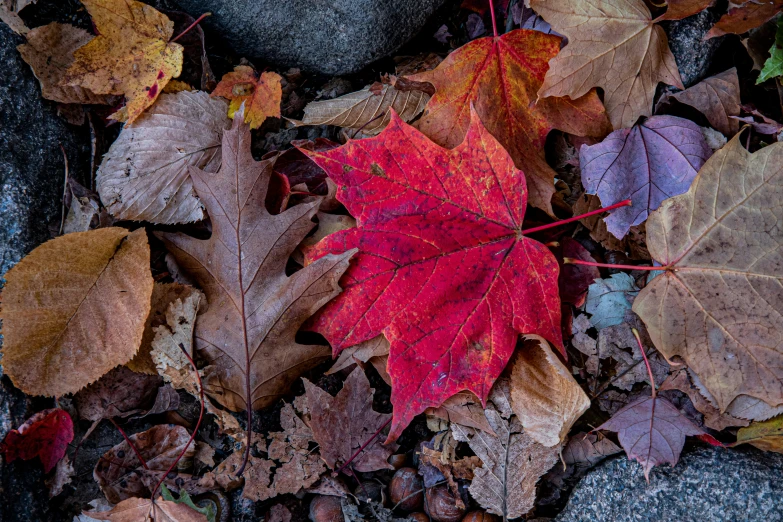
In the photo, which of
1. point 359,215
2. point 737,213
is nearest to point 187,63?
point 359,215

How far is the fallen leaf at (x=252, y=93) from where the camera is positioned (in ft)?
6.19

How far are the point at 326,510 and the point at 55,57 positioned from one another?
5.79 feet

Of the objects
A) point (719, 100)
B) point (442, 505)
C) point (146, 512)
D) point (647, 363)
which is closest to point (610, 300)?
point (647, 363)

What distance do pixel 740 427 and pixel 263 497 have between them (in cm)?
147

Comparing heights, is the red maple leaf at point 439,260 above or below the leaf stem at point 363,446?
above

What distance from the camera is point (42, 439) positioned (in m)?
1.68

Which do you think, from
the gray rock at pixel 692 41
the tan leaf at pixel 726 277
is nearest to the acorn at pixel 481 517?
the tan leaf at pixel 726 277

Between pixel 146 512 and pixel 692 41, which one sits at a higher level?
pixel 692 41

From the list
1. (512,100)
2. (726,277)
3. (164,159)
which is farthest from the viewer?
(164,159)

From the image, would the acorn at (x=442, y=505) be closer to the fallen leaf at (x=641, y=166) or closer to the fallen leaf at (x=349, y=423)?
the fallen leaf at (x=349, y=423)

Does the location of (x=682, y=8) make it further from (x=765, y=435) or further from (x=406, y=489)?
(x=406, y=489)

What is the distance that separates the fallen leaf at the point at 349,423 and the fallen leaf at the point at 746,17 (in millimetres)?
1520

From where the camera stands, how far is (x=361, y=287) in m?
1.60

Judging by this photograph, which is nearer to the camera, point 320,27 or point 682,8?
point 682,8
